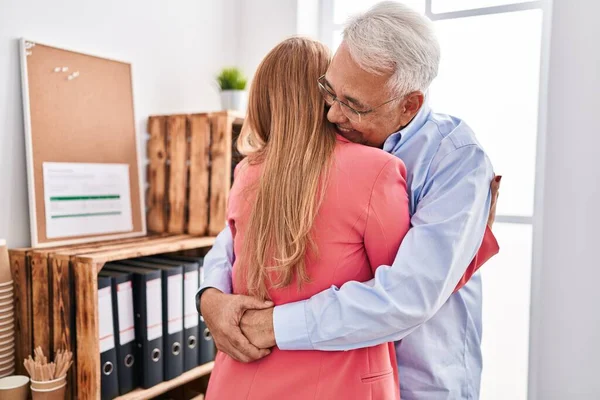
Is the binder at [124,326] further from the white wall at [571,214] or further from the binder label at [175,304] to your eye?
the white wall at [571,214]

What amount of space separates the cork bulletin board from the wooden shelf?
0.55 m

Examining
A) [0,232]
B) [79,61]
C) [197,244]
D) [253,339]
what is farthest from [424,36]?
[0,232]

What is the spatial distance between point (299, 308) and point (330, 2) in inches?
76.3

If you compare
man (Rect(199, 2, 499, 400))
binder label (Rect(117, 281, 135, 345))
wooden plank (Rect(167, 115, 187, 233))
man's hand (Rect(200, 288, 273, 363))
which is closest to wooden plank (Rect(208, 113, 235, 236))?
→ wooden plank (Rect(167, 115, 187, 233))

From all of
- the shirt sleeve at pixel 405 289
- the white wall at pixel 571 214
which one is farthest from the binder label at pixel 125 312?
the white wall at pixel 571 214

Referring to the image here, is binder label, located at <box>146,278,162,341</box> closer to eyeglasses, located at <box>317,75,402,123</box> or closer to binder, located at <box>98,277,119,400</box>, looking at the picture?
binder, located at <box>98,277,119,400</box>

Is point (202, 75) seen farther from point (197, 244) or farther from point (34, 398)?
point (34, 398)

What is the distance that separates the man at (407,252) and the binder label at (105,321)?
0.49 m

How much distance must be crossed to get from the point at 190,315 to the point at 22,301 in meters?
0.53

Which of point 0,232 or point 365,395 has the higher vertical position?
point 0,232

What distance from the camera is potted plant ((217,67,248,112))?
215 cm

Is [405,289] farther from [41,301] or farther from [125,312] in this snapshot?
[41,301]

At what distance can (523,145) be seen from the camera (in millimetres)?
2090

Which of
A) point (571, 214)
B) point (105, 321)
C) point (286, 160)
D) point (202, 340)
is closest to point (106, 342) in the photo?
point (105, 321)
